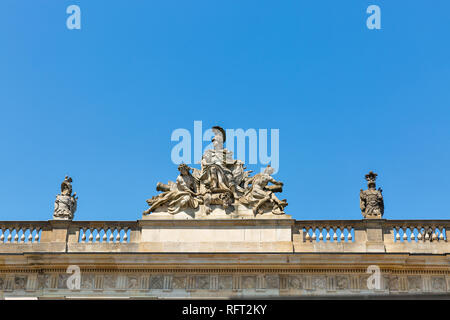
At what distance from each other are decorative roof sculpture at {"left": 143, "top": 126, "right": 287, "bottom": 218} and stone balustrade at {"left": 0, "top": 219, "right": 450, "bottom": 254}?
48cm

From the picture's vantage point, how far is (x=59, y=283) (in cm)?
2223


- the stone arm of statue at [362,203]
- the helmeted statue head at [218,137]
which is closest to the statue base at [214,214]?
the stone arm of statue at [362,203]

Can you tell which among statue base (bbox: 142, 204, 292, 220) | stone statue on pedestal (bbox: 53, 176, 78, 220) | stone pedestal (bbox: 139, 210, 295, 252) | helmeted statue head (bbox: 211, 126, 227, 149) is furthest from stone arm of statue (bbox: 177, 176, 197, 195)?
stone statue on pedestal (bbox: 53, 176, 78, 220)

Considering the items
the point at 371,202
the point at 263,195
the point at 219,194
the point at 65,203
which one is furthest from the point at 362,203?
the point at 65,203

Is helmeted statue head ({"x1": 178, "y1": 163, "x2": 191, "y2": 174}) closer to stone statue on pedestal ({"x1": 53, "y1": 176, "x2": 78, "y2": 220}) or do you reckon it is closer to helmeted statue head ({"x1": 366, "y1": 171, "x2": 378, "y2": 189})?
stone statue on pedestal ({"x1": 53, "y1": 176, "x2": 78, "y2": 220})

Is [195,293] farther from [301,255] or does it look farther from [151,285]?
[301,255]

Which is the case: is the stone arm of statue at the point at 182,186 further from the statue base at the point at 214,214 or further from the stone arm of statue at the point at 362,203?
the stone arm of statue at the point at 362,203

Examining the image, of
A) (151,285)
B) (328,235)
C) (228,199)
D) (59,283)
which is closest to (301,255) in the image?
(328,235)

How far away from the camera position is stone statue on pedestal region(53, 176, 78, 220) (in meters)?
23.5

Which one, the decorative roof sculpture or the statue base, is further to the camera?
the decorative roof sculpture
